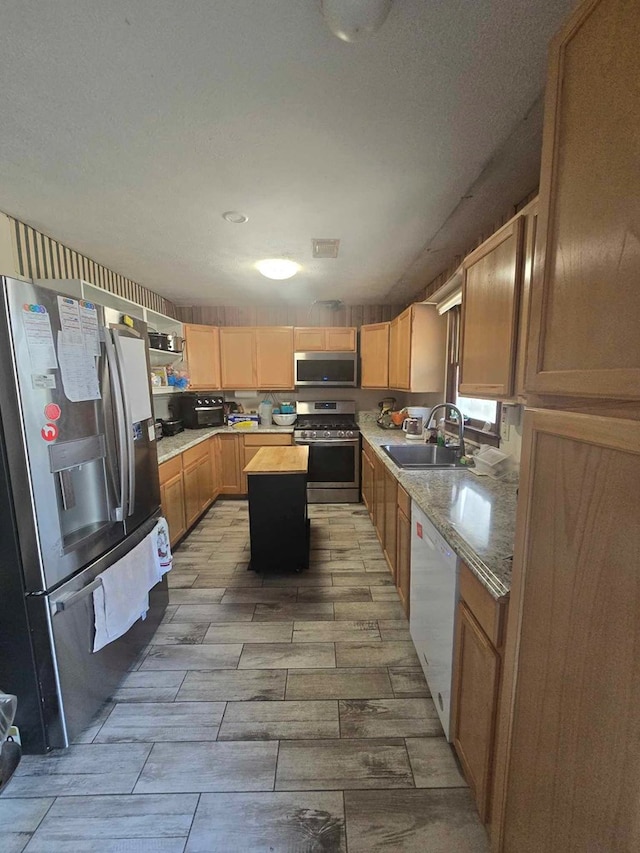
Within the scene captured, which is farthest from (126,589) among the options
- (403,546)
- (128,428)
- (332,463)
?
(332,463)

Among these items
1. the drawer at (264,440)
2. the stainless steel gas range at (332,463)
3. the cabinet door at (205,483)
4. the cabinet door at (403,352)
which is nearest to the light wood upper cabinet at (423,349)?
the cabinet door at (403,352)

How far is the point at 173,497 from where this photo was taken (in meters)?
2.89

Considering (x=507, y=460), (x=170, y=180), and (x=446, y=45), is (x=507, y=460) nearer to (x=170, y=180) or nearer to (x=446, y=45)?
(x=446, y=45)

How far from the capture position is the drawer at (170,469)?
8.84 ft

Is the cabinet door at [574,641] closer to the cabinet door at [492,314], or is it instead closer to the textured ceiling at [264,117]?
the cabinet door at [492,314]

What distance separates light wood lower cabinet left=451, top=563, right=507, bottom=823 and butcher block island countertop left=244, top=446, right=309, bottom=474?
4.86 ft

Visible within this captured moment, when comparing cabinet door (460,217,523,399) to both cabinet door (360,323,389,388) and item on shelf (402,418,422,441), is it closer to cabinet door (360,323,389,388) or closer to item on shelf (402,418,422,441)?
item on shelf (402,418,422,441)

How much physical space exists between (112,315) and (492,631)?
6.65 feet

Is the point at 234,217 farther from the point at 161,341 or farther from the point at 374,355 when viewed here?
the point at 374,355

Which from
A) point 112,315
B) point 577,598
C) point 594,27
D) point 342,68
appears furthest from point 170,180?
point 577,598

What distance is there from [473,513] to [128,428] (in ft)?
5.38

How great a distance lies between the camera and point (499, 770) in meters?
0.91

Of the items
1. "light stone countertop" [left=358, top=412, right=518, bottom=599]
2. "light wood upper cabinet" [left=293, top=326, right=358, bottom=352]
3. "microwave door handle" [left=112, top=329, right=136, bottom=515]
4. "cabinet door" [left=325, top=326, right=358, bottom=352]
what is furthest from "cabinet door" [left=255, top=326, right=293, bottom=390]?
"microwave door handle" [left=112, top=329, right=136, bottom=515]

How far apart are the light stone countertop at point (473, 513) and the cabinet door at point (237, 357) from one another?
2.73m
